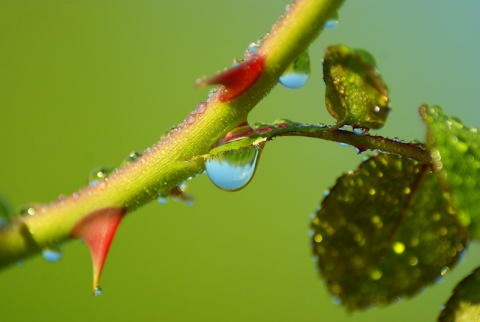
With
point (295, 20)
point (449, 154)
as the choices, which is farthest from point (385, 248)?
point (295, 20)

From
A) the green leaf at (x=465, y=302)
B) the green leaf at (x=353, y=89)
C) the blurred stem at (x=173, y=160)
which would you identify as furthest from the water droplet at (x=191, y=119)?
the green leaf at (x=465, y=302)

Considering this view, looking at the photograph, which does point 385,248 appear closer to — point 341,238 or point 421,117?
point 341,238

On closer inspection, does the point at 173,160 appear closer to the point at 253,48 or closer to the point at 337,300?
the point at 253,48

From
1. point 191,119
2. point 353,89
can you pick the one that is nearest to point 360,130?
point 353,89

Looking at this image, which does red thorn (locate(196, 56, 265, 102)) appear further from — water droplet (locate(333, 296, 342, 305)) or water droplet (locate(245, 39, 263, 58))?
water droplet (locate(333, 296, 342, 305))

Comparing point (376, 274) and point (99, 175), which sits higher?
point (99, 175)

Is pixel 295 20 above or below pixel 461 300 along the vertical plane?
above
